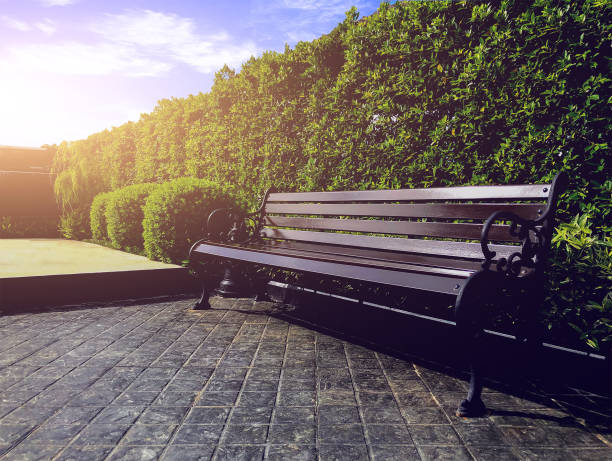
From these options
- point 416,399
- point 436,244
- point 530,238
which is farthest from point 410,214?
point 416,399

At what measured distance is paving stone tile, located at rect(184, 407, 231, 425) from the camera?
2.17 meters

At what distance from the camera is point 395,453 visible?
1910 mm

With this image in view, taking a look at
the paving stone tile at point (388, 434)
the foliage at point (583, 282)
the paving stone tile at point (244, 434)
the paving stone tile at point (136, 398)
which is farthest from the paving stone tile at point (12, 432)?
the foliage at point (583, 282)

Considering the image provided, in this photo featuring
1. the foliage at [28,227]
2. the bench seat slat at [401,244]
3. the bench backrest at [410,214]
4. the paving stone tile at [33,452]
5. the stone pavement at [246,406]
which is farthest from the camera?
the foliage at [28,227]

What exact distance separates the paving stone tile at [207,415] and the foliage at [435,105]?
7.08 feet

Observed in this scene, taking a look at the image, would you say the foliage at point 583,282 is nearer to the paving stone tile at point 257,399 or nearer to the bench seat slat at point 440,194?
the bench seat slat at point 440,194

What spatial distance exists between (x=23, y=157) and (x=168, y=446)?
1327cm

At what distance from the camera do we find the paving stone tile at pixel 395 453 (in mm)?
1869

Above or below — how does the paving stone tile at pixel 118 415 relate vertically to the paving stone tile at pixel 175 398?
below

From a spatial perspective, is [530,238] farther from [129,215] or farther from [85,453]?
[129,215]

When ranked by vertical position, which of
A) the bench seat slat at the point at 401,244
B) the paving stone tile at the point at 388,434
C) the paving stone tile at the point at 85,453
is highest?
the bench seat slat at the point at 401,244

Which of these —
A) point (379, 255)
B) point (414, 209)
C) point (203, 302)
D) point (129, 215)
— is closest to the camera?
point (414, 209)

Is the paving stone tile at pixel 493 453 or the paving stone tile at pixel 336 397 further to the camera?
the paving stone tile at pixel 336 397

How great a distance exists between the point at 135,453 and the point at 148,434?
0.52 feet
